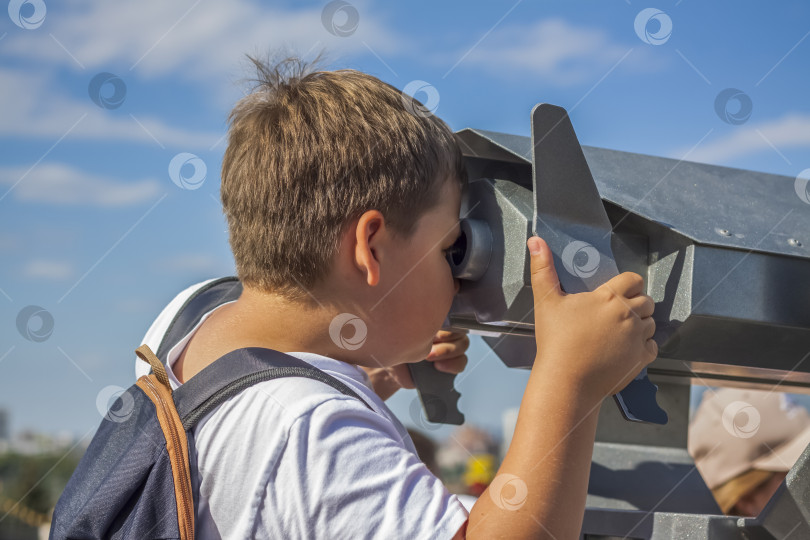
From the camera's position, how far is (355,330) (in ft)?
4.04

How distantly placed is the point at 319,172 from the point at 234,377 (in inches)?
13.8

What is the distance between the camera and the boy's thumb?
3.50 feet

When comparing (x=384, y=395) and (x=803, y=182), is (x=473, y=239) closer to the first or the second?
(x=803, y=182)

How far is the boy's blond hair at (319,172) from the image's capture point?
47.0 inches

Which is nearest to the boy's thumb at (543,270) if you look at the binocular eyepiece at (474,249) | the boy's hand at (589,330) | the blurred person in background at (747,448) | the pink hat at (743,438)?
the boy's hand at (589,330)

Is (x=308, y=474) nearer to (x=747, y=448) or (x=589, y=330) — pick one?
(x=589, y=330)

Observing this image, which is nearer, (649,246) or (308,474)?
(308,474)

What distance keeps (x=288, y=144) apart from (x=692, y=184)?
678 mm

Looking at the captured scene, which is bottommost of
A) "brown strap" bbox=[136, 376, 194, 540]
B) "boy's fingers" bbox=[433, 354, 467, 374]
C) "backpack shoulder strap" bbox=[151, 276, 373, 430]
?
"brown strap" bbox=[136, 376, 194, 540]

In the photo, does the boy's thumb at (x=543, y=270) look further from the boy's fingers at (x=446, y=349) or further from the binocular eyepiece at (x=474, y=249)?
the boy's fingers at (x=446, y=349)

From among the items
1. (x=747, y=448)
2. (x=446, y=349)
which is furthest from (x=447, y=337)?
(x=747, y=448)

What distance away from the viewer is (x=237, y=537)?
97cm

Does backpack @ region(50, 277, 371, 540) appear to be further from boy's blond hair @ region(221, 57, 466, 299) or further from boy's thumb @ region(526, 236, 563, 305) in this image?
boy's thumb @ region(526, 236, 563, 305)

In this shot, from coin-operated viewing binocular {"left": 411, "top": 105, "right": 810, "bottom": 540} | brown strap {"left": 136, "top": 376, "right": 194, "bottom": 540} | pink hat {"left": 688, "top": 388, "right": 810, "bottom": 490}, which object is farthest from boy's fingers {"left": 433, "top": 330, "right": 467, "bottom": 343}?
pink hat {"left": 688, "top": 388, "right": 810, "bottom": 490}
